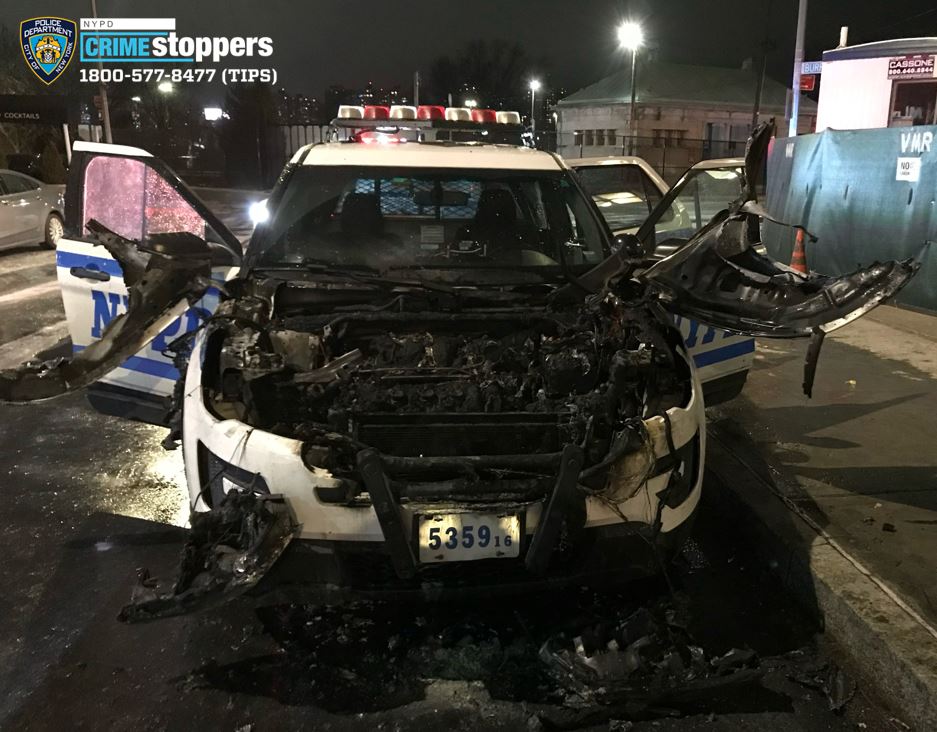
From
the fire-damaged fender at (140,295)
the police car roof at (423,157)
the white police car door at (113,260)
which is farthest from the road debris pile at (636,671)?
the white police car door at (113,260)

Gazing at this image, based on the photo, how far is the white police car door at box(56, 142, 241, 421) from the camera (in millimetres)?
4438

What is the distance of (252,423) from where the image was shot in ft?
9.50

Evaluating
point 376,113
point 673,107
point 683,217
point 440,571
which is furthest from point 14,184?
point 673,107

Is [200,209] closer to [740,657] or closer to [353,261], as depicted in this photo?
[353,261]

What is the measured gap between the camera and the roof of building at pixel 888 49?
16.1m

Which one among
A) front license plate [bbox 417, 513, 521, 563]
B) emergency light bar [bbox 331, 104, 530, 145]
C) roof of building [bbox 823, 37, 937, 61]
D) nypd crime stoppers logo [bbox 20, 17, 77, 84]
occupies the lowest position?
front license plate [bbox 417, 513, 521, 563]

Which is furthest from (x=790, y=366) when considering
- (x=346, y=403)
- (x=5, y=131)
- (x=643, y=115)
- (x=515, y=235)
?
(x=643, y=115)

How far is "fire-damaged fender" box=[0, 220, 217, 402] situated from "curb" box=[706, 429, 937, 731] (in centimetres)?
289

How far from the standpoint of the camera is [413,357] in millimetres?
3391

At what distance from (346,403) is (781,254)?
9825 mm

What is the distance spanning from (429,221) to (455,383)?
154cm

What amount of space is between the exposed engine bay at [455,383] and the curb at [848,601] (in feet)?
3.31

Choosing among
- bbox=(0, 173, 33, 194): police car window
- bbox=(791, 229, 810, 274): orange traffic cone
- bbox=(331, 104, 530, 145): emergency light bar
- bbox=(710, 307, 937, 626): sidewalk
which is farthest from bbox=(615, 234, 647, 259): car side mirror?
bbox=(0, 173, 33, 194): police car window

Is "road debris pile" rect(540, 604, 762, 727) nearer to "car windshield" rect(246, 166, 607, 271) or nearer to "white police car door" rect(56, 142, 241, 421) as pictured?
"car windshield" rect(246, 166, 607, 271)
